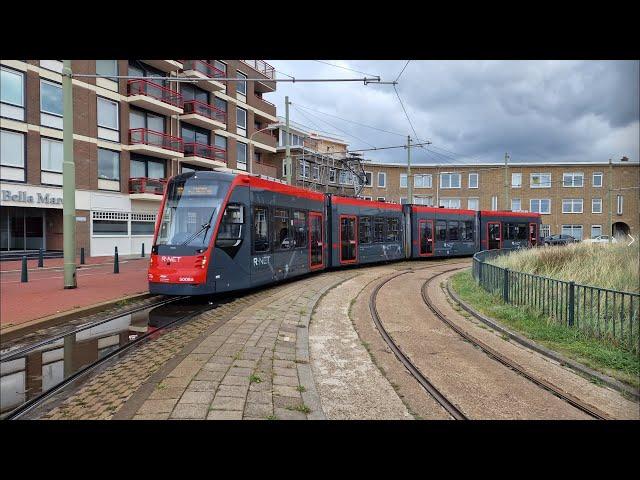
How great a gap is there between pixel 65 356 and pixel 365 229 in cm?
1431

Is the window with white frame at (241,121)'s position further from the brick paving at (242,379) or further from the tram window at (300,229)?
the brick paving at (242,379)

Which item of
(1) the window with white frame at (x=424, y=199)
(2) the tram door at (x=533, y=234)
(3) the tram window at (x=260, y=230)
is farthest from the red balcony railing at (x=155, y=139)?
(1) the window with white frame at (x=424, y=199)

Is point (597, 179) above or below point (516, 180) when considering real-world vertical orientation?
below

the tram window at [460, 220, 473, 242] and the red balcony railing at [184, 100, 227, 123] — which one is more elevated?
the red balcony railing at [184, 100, 227, 123]

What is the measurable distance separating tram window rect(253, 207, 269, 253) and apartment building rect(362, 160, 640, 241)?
29.4 metres

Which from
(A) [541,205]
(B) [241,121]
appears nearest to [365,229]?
(B) [241,121]

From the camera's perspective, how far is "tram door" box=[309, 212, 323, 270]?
573 inches

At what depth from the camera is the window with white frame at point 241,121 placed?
34844 millimetres

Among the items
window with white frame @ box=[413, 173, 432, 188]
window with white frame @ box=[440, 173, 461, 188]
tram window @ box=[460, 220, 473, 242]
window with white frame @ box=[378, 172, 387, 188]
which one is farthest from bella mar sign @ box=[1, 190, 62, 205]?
window with white frame @ box=[440, 173, 461, 188]

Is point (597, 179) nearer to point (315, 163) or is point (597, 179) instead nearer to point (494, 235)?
point (494, 235)

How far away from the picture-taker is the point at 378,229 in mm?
19859

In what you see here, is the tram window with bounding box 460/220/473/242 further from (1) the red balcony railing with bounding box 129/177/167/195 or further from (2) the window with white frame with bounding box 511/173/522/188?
(2) the window with white frame with bounding box 511/173/522/188
